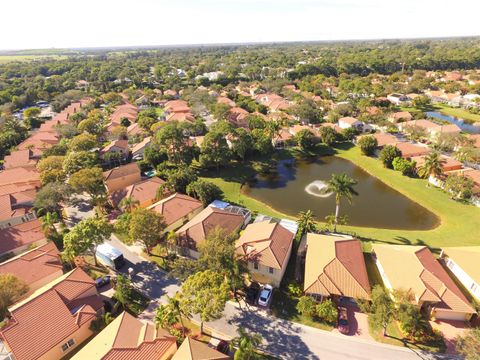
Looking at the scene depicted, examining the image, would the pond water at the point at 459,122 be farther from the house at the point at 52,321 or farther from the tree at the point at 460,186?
the house at the point at 52,321

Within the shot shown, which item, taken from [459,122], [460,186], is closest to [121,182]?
[460,186]

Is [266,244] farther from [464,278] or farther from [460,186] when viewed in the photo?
[460,186]

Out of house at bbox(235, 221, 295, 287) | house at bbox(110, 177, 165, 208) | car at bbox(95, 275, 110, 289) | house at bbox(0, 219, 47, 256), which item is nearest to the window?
car at bbox(95, 275, 110, 289)

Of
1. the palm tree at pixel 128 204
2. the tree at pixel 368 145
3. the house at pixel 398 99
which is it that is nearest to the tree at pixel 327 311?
the palm tree at pixel 128 204

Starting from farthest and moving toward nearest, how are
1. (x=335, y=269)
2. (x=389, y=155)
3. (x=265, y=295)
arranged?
(x=389, y=155) < (x=335, y=269) < (x=265, y=295)

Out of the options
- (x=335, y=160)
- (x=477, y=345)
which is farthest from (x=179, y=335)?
(x=335, y=160)

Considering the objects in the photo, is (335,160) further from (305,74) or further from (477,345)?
(305,74)

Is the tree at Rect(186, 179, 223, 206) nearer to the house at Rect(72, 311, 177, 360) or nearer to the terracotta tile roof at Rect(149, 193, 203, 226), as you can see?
the terracotta tile roof at Rect(149, 193, 203, 226)
